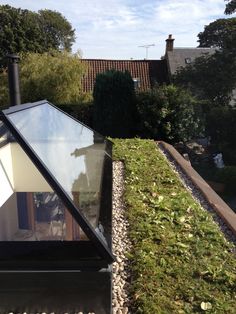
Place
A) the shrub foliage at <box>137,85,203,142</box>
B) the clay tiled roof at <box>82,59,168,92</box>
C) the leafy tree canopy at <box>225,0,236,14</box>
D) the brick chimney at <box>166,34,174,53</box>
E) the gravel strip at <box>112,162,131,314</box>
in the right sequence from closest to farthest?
the gravel strip at <box>112,162,131,314</box>, the shrub foliage at <box>137,85,203,142</box>, the leafy tree canopy at <box>225,0,236,14</box>, the clay tiled roof at <box>82,59,168,92</box>, the brick chimney at <box>166,34,174,53</box>

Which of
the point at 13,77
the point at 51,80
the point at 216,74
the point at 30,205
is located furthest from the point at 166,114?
the point at 30,205

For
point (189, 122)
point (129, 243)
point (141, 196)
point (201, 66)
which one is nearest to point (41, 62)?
point (201, 66)

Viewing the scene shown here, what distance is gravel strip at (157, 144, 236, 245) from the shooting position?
11.5 feet

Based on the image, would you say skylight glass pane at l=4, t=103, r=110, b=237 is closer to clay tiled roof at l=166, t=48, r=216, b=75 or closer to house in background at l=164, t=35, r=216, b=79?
clay tiled roof at l=166, t=48, r=216, b=75

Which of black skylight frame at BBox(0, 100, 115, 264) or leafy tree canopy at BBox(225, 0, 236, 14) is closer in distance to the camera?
black skylight frame at BBox(0, 100, 115, 264)

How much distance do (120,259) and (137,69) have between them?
79.5ft

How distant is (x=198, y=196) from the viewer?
4676mm

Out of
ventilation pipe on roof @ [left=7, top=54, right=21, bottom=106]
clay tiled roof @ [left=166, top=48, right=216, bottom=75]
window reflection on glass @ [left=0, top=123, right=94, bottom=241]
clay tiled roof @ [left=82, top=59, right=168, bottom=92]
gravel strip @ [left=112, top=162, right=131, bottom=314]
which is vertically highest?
clay tiled roof @ [left=166, top=48, right=216, bottom=75]

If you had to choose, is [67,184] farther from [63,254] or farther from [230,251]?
[230,251]

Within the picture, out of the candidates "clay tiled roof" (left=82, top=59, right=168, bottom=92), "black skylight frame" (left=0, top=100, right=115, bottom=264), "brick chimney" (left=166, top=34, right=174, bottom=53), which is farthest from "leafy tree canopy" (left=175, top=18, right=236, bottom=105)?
"black skylight frame" (left=0, top=100, right=115, bottom=264)

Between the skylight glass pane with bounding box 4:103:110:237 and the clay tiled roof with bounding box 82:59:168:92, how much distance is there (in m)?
21.3

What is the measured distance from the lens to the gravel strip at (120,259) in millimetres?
2441

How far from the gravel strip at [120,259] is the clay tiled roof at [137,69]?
70.3 feet

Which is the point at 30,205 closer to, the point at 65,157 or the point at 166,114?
the point at 65,157
